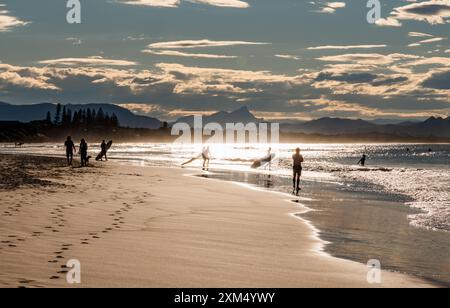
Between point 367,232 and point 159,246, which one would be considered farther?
point 367,232

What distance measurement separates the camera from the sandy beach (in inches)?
308

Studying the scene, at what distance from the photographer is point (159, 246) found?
33.6ft

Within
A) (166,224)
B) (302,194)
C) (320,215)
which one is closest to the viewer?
(166,224)

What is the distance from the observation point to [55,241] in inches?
392

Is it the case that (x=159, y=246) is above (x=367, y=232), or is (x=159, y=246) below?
above

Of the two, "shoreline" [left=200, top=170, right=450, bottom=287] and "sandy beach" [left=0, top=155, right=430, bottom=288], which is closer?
"sandy beach" [left=0, top=155, right=430, bottom=288]

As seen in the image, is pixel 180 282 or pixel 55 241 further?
pixel 55 241

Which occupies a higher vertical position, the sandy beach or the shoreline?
the sandy beach
